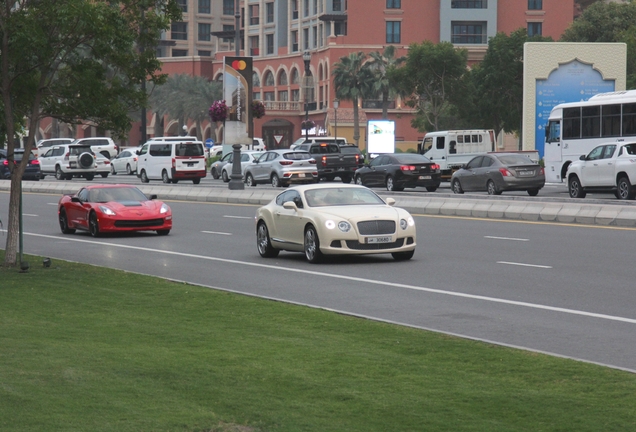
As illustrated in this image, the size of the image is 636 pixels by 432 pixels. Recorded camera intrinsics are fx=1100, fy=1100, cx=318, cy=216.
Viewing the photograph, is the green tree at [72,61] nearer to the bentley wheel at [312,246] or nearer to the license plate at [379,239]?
the bentley wheel at [312,246]

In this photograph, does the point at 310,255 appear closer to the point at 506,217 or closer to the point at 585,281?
the point at 585,281

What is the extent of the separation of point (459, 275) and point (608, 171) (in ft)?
61.2

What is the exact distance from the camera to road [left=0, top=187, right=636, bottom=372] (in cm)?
1141

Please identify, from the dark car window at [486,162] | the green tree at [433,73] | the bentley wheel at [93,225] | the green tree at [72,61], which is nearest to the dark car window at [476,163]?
the dark car window at [486,162]

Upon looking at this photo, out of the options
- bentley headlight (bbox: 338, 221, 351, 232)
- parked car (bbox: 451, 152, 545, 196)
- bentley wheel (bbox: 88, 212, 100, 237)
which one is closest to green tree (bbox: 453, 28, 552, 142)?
parked car (bbox: 451, 152, 545, 196)

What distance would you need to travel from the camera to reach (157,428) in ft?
22.2

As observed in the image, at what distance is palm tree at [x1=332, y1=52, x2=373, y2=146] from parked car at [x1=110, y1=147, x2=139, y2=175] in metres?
35.0

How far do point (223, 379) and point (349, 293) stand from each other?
635 cm

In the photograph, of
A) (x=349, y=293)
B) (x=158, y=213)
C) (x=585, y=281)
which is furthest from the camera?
(x=158, y=213)

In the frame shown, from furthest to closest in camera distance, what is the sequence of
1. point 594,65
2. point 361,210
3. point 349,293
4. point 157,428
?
point 594,65 → point 361,210 → point 349,293 → point 157,428

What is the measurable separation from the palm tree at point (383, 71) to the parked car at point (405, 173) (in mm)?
53904

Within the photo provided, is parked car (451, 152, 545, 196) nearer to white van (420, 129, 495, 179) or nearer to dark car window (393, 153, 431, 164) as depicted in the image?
dark car window (393, 153, 431, 164)

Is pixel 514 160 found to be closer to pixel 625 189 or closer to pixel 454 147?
pixel 625 189

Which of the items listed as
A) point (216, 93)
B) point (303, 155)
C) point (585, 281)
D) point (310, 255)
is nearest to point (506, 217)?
point (310, 255)
